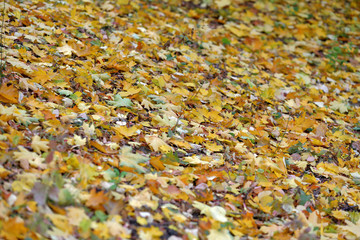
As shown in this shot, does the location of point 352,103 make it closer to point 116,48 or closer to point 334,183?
point 334,183

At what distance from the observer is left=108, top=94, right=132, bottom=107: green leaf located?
2934 millimetres

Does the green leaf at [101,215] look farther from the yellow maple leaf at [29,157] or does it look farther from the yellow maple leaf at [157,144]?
the yellow maple leaf at [157,144]

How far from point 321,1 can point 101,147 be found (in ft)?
18.2

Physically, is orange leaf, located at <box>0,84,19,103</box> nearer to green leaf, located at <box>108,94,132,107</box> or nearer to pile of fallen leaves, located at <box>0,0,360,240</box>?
pile of fallen leaves, located at <box>0,0,360,240</box>

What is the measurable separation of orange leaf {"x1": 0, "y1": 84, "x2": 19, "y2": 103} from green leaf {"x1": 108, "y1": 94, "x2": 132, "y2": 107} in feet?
2.32

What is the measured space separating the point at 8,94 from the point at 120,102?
833mm

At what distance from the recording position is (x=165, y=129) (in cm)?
281

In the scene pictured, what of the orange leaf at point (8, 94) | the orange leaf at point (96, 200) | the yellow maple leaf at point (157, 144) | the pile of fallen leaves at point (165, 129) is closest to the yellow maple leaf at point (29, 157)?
the pile of fallen leaves at point (165, 129)

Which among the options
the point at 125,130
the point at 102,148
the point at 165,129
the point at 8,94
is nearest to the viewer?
the point at 102,148

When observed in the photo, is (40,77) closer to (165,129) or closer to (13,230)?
(165,129)

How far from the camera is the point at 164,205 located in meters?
2.11

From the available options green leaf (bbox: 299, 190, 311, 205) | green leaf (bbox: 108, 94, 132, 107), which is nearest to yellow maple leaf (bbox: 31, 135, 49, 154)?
green leaf (bbox: 108, 94, 132, 107)

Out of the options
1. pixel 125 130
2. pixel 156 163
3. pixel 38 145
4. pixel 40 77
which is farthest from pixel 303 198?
pixel 40 77

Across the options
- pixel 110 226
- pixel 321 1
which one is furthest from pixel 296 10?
pixel 110 226
